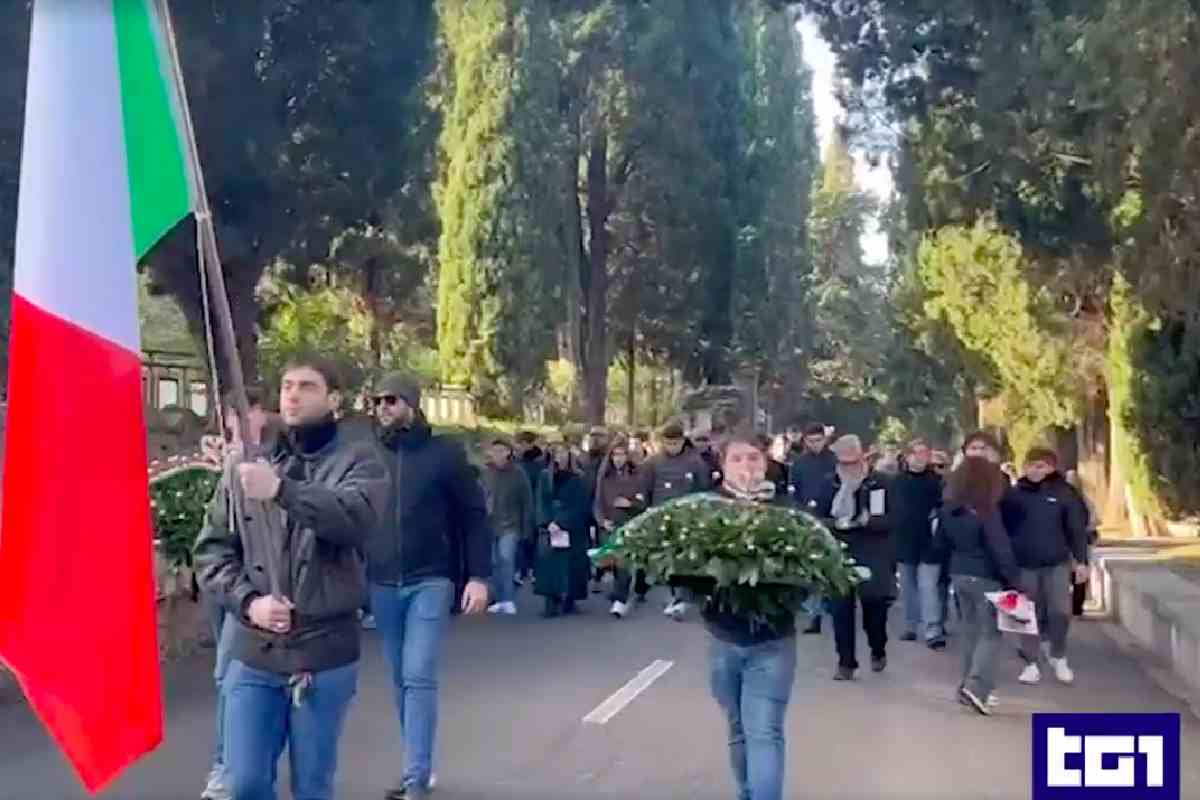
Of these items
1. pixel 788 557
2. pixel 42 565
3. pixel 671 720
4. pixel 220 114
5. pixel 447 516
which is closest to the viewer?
pixel 42 565

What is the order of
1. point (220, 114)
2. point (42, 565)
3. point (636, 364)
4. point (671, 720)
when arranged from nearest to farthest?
point (42, 565), point (671, 720), point (220, 114), point (636, 364)

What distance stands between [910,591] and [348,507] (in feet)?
39.2

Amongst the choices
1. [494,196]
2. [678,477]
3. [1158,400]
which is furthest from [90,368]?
[494,196]

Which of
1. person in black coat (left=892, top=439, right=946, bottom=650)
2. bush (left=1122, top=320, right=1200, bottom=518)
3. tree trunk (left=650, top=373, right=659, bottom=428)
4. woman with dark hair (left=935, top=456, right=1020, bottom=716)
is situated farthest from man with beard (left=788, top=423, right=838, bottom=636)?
tree trunk (left=650, top=373, right=659, bottom=428)

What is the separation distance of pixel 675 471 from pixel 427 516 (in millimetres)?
8632

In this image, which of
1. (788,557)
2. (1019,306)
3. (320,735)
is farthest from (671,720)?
(1019,306)

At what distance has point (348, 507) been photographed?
228 inches

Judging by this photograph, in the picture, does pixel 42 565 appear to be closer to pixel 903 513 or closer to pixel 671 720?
pixel 671 720

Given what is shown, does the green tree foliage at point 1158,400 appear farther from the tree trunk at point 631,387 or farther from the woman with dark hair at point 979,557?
the tree trunk at point 631,387

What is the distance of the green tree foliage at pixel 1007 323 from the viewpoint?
99.9 feet

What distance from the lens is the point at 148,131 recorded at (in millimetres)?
5613

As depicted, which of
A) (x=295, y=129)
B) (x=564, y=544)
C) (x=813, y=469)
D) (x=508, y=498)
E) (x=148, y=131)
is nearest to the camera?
(x=148, y=131)

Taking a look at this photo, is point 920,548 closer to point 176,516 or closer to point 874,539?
point 874,539

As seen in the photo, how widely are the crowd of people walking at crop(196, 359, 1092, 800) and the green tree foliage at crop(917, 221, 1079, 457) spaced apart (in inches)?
571
